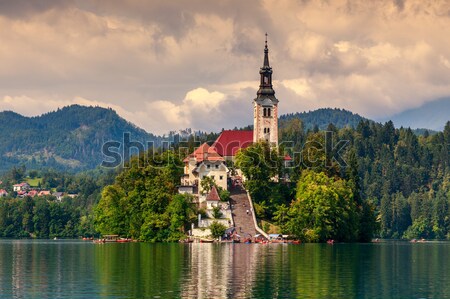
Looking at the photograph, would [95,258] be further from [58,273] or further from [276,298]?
[276,298]

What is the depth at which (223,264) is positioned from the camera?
253 ft

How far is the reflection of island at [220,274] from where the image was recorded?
54.2 m

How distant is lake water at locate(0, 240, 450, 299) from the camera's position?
5462 cm

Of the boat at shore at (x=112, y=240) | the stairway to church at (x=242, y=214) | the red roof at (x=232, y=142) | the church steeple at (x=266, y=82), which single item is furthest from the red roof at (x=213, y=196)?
the church steeple at (x=266, y=82)

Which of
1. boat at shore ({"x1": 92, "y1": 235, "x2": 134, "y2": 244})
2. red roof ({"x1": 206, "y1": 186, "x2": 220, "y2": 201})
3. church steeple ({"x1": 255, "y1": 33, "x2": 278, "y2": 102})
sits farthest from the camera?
church steeple ({"x1": 255, "y1": 33, "x2": 278, "y2": 102})

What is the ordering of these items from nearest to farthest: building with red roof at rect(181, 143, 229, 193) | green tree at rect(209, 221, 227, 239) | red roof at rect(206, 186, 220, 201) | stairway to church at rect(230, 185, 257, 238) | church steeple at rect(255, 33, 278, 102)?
green tree at rect(209, 221, 227, 239) < stairway to church at rect(230, 185, 257, 238) < red roof at rect(206, 186, 220, 201) < building with red roof at rect(181, 143, 229, 193) < church steeple at rect(255, 33, 278, 102)

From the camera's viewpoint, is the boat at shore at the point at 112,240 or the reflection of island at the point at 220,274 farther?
the boat at shore at the point at 112,240

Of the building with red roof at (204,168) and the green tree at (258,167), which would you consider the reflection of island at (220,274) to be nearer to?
the green tree at (258,167)

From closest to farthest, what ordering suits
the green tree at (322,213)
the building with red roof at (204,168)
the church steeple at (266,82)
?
the green tree at (322,213), the building with red roof at (204,168), the church steeple at (266,82)

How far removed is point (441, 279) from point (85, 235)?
136m

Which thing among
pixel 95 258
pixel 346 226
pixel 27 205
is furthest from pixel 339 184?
pixel 27 205

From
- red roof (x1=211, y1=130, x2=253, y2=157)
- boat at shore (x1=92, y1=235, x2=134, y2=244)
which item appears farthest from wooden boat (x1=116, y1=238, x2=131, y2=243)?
red roof (x1=211, y1=130, x2=253, y2=157)

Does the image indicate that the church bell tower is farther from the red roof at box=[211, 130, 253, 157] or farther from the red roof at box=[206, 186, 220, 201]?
the red roof at box=[206, 186, 220, 201]

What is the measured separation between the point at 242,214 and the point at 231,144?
24975 millimetres
